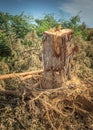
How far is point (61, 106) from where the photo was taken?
3416 mm

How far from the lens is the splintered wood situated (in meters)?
3.21

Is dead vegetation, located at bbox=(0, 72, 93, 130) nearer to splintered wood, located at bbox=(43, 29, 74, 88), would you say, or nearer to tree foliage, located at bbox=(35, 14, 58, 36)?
→ splintered wood, located at bbox=(43, 29, 74, 88)

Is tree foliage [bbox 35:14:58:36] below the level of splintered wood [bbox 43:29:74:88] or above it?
above

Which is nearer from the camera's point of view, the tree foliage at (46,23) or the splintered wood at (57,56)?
the splintered wood at (57,56)

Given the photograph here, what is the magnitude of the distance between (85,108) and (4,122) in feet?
3.49

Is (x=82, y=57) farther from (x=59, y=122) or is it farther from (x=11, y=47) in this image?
(x=59, y=122)

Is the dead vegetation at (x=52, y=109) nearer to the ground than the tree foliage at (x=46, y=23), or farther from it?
nearer to the ground

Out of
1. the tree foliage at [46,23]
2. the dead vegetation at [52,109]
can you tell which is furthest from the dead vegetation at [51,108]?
the tree foliage at [46,23]

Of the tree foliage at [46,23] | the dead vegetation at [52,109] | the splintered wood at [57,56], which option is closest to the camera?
the splintered wood at [57,56]

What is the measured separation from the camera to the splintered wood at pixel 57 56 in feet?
10.5

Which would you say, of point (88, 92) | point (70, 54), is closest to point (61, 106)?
point (88, 92)

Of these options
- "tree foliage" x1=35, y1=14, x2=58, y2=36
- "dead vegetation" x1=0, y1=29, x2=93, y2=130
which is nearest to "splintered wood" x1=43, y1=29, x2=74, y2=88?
"dead vegetation" x1=0, y1=29, x2=93, y2=130

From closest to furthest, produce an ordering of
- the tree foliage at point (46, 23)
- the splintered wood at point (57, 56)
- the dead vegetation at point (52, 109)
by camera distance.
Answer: the splintered wood at point (57, 56) → the dead vegetation at point (52, 109) → the tree foliage at point (46, 23)

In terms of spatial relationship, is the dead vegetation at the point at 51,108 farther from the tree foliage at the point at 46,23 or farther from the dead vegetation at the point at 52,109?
the tree foliage at the point at 46,23
